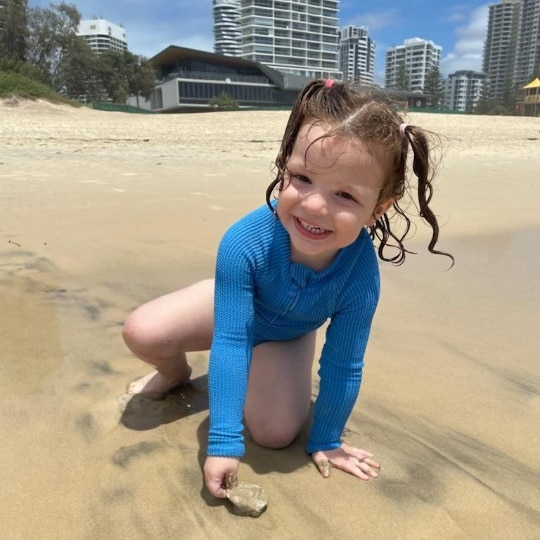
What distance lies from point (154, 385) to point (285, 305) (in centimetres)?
55

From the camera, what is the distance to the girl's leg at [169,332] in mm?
1609

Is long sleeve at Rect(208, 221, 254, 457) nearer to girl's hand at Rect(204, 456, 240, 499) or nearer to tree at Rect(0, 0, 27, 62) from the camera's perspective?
girl's hand at Rect(204, 456, 240, 499)

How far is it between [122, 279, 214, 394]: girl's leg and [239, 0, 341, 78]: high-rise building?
102m

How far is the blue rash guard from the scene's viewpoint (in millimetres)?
1374

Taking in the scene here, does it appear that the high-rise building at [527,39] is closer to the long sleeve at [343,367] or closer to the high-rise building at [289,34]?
the high-rise building at [289,34]

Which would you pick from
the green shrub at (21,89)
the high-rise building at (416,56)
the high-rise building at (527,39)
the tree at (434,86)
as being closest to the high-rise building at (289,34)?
the high-rise building at (416,56)

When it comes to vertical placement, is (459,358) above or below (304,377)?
below

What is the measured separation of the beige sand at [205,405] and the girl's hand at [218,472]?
0.04 meters

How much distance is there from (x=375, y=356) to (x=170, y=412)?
813mm

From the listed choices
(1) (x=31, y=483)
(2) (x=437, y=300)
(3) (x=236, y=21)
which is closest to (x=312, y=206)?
(1) (x=31, y=483)

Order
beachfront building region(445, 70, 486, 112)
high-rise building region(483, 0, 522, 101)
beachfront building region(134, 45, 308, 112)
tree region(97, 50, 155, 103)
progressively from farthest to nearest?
1. beachfront building region(445, 70, 486, 112)
2. high-rise building region(483, 0, 522, 101)
3. beachfront building region(134, 45, 308, 112)
4. tree region(97, 50, 155, 103)

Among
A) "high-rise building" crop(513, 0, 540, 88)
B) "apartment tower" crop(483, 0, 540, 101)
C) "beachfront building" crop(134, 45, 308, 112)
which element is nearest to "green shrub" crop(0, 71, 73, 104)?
"beachfront building" crop(134, 45, 308, 112)

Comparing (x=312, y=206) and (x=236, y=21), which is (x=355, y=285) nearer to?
(x=312, y=206)

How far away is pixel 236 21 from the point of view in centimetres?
12081
